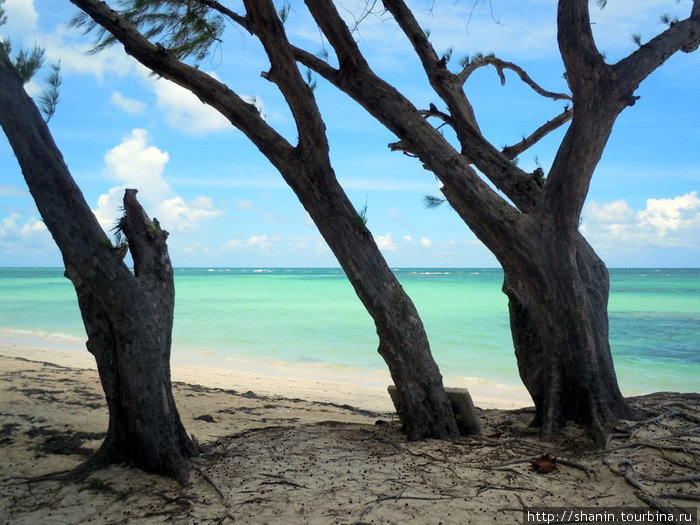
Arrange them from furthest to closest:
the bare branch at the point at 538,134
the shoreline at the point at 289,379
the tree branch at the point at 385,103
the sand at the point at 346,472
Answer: the shoreline at the point at 289,379, the bare branch at the point at 538,134, the tree branch at the point at 385,103, the sand at the point at 346,472

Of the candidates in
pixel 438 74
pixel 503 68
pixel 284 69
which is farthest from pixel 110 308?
pixel 503 68

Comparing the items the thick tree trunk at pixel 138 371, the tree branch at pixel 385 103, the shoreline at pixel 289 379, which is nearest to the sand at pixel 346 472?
the thick tree trunk at pixel 138 371

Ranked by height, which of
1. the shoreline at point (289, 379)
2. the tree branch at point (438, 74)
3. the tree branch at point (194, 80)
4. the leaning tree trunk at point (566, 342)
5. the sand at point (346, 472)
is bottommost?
the shoreline at point (289, 379)

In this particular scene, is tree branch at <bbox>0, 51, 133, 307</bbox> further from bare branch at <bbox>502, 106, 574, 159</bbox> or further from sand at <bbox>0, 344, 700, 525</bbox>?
bare branch at <bbox>502, 106, 574, 159</bbox>

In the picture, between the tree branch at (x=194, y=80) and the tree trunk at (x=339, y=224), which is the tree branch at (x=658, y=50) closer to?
the tree trunk at (x=339, y=224)

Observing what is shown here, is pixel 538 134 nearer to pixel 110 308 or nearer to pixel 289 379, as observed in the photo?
pixel 110 308

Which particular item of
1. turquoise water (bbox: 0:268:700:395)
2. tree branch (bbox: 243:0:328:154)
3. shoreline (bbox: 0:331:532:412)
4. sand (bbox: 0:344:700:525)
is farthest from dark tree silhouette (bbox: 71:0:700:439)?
turquoise water (bbox: 0:268:700:395)

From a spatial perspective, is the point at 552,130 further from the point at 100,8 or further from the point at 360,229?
the point at 100,8

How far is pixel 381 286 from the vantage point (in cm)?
402

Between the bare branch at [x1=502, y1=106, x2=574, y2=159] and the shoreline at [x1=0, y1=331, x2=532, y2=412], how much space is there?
10.0ft

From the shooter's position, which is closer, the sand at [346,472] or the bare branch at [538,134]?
the sand at [346,472]

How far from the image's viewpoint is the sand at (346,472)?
8.99 ft

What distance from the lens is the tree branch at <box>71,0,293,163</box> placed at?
3.99 meters

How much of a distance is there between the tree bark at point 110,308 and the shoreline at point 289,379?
355 centimetres
